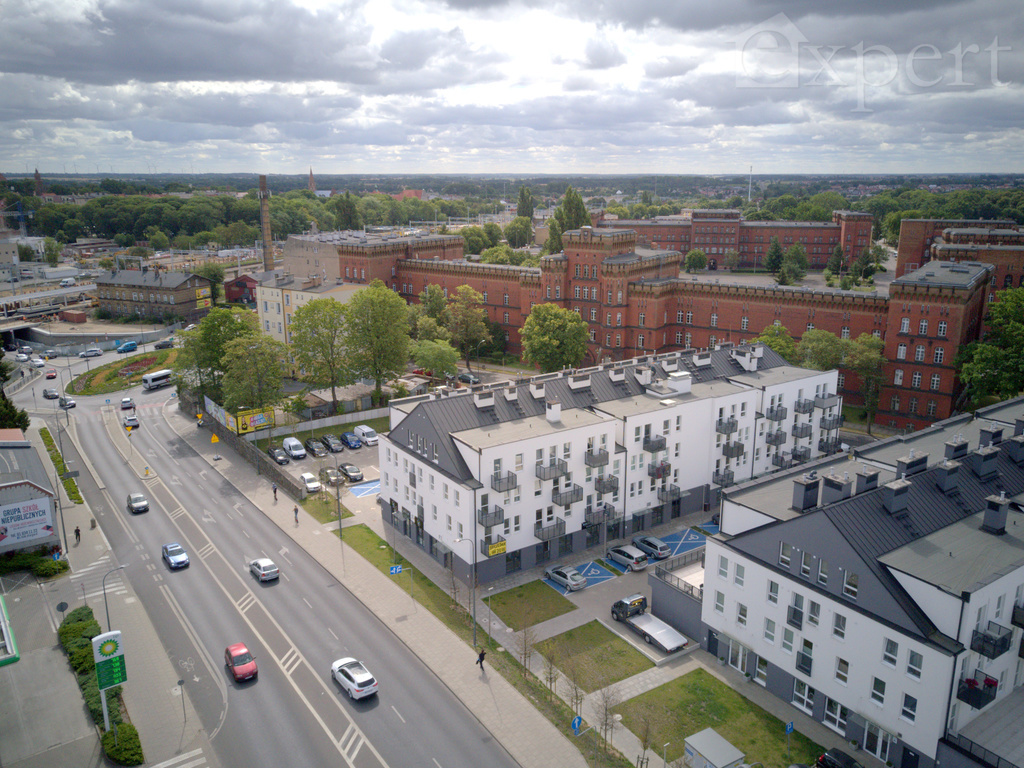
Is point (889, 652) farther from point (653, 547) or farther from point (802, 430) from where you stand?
point (802, 430)

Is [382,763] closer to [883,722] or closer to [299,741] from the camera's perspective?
[299,741]

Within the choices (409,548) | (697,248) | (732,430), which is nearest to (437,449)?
(409,548)

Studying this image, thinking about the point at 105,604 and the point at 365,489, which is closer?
the point at 105,604

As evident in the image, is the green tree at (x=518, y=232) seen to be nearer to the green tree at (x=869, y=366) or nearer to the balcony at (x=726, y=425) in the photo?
the green tree at (x=869, y=366)

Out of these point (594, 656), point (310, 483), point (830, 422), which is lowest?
point (594, 656)

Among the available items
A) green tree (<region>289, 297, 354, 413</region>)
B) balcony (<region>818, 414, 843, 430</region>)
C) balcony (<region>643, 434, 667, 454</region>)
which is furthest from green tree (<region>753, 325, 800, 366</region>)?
green tree (<region>289, 297, 354, 413</region>)

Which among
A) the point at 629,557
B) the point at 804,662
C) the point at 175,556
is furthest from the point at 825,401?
the point at 175,556

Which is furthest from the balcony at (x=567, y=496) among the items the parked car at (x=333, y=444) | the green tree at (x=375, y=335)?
the green tree at (x=375, y=335)
